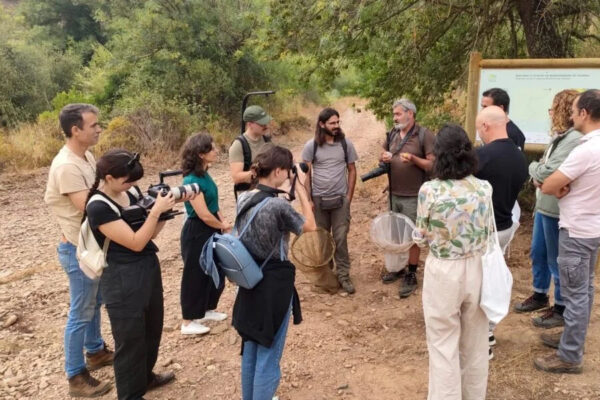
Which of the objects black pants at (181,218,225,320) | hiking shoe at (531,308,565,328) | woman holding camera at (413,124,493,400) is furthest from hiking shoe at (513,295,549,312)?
black pants at (181,218,225,320)

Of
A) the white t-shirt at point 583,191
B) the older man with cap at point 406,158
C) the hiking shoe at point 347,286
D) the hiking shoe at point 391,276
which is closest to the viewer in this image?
the white t-shirt at point 583,191

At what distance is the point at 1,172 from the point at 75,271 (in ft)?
27.4

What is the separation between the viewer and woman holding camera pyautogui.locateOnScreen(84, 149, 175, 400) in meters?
2.62

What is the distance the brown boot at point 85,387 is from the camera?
10.6 feet

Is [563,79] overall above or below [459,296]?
above

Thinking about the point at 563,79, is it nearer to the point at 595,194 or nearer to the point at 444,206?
the point at 595,194

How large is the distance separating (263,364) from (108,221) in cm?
119

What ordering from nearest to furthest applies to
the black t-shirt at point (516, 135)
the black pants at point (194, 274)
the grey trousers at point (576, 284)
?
the grey trousers at point (576, 284), the black pants at point (194, 274), the black t-shirt at point (516, 135)

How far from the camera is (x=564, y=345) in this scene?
130 inches

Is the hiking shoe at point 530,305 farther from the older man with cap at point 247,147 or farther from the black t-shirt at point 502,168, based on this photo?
the older man with cap at point 247,147

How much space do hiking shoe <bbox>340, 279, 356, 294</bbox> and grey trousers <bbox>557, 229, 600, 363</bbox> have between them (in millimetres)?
2010

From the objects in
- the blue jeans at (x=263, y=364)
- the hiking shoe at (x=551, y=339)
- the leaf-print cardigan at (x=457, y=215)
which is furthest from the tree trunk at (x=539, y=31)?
the blue jeans at (x=263, y=364)

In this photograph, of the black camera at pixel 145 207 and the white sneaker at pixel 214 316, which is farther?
the white sneaker at pixel 214 316

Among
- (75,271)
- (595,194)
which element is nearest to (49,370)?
(75,271)
